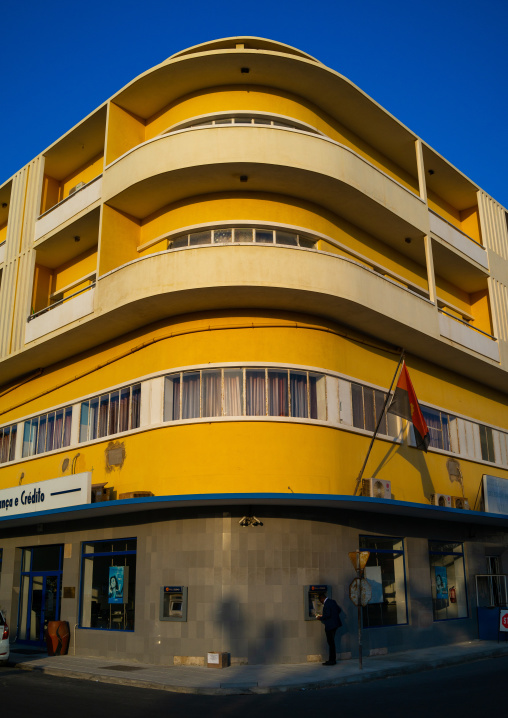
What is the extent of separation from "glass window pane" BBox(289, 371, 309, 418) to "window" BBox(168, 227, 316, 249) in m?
4.14

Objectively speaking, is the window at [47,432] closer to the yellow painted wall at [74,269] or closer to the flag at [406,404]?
the yellow painted wall at [74,269]

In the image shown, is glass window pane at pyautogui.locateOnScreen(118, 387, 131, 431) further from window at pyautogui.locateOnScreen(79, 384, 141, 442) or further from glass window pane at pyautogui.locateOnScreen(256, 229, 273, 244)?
glass window pane at pyautogui.locateOnScreen(256, 229, 273, 244)

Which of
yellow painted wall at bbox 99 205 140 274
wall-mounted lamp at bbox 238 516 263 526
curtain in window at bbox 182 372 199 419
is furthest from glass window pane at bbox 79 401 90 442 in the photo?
wall-mounted lamp at bbox 238 516 263 526

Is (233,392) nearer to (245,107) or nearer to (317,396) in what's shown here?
(317,396)

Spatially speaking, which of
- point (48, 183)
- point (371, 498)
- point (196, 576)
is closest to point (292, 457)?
point (371, 498)

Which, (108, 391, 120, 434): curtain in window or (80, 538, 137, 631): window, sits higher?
(108, 391, 120, 434): curtain in window

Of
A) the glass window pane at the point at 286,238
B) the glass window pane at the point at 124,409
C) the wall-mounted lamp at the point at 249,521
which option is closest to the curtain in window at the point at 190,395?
the glass window pane at the point at 124,409

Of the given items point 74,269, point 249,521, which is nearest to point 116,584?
point 249,521

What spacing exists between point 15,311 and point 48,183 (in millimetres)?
6085

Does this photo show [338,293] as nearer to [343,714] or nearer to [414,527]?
[414,527]

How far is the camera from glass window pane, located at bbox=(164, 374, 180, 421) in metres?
20.0

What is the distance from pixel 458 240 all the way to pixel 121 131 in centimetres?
1367

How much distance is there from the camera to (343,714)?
1120 cm

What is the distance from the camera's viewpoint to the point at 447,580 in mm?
23938
